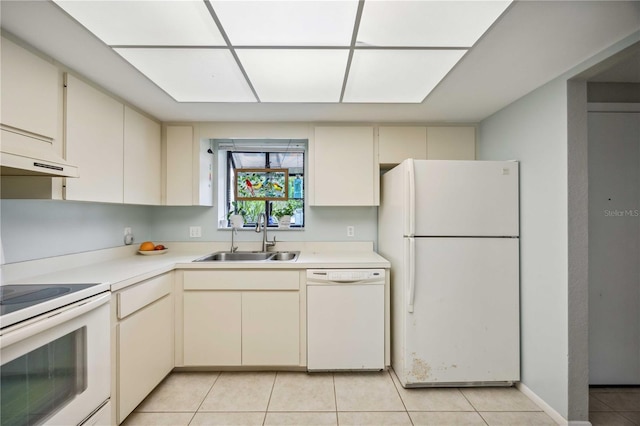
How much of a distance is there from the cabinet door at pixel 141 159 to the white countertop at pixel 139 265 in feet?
1.62

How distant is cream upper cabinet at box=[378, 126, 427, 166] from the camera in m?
2.60

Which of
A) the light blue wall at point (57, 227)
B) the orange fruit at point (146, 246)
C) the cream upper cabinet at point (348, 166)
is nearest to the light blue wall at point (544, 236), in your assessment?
the cream upper cabinet at point (348, 166)

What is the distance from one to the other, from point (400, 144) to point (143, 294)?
2375 mm

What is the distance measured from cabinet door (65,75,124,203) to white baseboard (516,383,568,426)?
3196 millimetres

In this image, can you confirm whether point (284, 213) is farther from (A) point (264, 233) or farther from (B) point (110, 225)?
(B) point (110, 225)

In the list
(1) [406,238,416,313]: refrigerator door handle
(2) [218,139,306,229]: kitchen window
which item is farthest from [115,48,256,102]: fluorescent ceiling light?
(1) [406,238,416,313]: refrigerator door handle

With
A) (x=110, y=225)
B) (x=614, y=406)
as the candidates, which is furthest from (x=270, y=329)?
(x=614, y=406)

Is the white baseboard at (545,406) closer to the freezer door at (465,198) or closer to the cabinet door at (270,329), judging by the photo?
the freezer door at (465,198)

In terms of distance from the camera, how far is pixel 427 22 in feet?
4.14

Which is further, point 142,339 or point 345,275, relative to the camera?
point 345,275

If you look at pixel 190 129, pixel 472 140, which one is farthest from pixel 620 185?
pixel 190 129

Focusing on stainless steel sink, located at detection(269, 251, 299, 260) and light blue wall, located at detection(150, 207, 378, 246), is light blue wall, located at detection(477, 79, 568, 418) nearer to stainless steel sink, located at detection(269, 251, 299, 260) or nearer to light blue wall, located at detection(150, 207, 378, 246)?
light blue wall, located at detection(150, 207, 378, 246)

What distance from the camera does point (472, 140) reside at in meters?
2.61

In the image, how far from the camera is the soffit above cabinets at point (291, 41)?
1.18 meters
